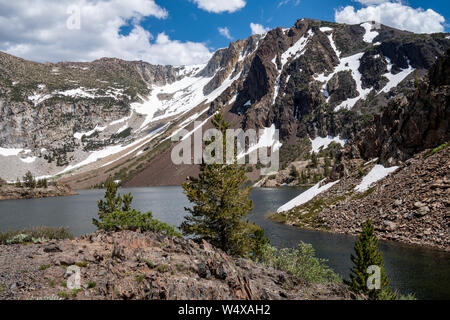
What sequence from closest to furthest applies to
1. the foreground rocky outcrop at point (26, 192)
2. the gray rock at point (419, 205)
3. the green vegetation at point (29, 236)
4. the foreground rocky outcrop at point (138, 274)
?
the foreground rocky outcrop at point (138, 274) < the green vegetation at point (29, 236) < the gray rock at point (419, 205) < the foreground rocky outcrop at point (26, 192)

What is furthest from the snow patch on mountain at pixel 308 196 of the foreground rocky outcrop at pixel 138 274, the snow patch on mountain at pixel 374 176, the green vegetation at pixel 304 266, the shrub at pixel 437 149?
the foreground rocky outcrop at pixel 138 274

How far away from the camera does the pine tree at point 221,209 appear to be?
29.1 metres

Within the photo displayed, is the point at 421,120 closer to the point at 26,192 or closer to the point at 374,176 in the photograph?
the point at 374,176

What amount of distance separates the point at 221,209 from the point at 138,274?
45.4 ft

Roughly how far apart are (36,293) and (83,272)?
2.75 m

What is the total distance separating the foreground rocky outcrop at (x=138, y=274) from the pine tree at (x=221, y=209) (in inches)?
231

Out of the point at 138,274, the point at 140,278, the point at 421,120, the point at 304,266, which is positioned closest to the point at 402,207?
the point at 421,120

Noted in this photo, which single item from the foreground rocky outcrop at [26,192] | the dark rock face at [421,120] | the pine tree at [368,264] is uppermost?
the dark rock face at [421,120]

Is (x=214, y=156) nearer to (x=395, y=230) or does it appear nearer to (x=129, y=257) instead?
(x=129, y=257)

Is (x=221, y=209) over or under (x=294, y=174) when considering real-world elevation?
over

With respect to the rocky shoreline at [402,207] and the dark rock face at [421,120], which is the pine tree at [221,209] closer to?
the rocky shoreline at [402,207]

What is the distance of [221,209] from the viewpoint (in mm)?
29188

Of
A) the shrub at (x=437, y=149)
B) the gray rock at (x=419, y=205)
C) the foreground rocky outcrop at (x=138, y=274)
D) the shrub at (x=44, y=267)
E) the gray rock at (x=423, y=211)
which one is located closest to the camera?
the foreground rocky outcrop at (x=138, y=274)
